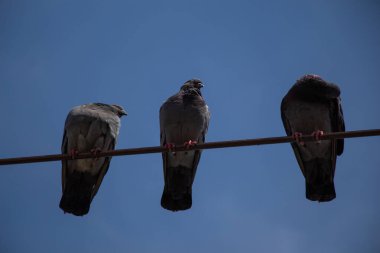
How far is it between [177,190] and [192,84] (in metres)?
2.25

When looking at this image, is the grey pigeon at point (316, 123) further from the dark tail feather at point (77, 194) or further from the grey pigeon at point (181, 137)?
the dark tail feather at point (77, 194)

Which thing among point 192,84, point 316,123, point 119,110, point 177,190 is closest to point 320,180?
point 316,123

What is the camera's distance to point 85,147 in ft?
29.1

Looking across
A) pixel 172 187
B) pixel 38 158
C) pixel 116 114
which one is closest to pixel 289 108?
pixel 172 187

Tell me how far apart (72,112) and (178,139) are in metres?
1.83

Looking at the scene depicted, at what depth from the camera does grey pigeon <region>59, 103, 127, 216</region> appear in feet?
28.7

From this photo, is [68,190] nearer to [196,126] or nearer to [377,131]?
[196,126]

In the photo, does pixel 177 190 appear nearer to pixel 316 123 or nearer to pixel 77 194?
pixel 77 194

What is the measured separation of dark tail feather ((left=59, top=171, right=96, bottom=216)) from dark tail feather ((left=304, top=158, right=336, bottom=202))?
11.5ft

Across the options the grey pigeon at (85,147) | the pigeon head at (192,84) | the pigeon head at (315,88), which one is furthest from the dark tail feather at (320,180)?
the grey pigeon at (85,147)

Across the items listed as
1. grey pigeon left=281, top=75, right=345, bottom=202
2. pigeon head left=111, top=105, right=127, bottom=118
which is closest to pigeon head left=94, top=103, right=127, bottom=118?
pigeon head left=111, top=105, right=127, bottom=118

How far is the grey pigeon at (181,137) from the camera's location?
8.91m

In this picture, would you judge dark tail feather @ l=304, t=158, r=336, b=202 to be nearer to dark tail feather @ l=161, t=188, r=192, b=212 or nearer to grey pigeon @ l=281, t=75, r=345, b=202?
grey pigeon @ l=281, t=75, r=345, b=202

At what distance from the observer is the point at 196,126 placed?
9125 millimetres
